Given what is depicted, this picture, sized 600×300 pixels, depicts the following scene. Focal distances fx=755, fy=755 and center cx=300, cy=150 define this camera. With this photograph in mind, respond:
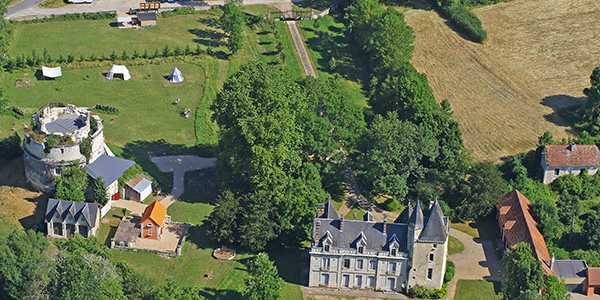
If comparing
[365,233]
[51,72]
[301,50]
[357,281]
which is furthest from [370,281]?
[301,50]

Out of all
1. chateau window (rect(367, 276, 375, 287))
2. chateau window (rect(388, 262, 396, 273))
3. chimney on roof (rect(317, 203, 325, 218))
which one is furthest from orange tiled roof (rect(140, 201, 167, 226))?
chateau window (rect(388, 262, 396, 273))

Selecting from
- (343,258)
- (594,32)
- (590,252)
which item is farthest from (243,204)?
(594,32)

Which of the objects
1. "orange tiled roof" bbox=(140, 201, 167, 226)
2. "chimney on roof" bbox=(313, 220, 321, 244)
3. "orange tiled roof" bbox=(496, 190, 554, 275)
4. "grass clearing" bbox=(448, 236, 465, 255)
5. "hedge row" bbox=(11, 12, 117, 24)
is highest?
"chimney on roof" bbox=(313, 220, 321, 244)

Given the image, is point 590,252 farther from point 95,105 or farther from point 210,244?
point 95,105

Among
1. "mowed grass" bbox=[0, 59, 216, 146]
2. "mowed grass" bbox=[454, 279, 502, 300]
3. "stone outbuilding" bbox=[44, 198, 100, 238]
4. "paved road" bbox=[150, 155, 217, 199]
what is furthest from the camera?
"mowed grass" bbox=[0, 59, 216, 146]

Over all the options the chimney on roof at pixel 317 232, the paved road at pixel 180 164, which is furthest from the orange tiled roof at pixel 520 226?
the paved road at pixel 180 164

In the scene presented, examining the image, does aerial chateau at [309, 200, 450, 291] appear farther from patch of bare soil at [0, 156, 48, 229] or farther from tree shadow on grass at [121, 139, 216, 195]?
patch of bare soil at [0, 156, 48, 229]

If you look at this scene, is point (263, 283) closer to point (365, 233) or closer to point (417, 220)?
point (365, 233)
